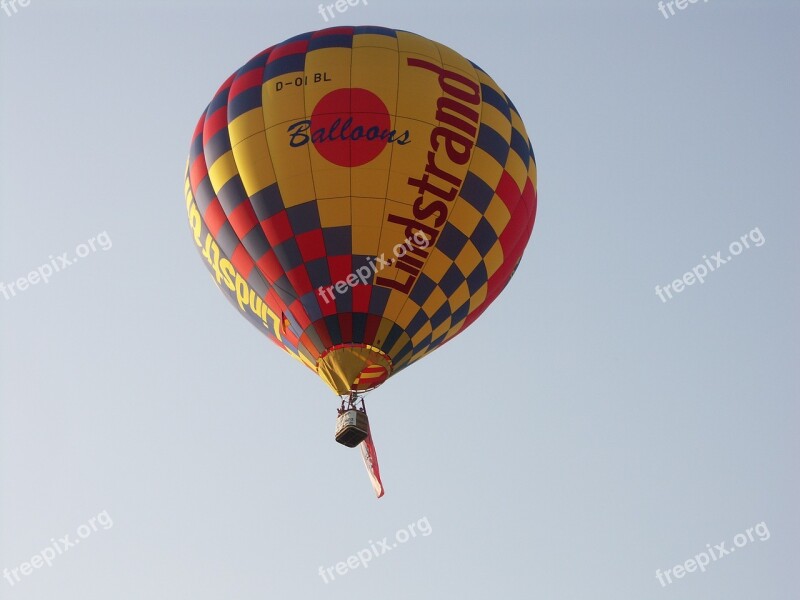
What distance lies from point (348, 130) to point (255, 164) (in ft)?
4.44

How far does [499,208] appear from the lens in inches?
784

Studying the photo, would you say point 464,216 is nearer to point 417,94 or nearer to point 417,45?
point 417,94

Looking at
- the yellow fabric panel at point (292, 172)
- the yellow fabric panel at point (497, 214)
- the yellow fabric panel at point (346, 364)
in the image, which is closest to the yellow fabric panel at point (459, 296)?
the yellow fabric panel at point (497, 214)

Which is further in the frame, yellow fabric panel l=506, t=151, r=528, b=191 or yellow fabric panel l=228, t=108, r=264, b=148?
yellow fabric panel l=506, t=151, r=528, b=191

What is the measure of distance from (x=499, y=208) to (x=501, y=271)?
106 centimetres

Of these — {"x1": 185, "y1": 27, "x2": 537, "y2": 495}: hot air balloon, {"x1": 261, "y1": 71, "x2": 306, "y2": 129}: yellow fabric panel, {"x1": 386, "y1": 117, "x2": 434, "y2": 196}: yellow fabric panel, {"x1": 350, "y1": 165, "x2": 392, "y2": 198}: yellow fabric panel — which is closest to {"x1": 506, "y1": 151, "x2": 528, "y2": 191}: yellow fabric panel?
{"x1": 185, "y1": 27, "x2": 537, "y2": 495}: hot air balloon

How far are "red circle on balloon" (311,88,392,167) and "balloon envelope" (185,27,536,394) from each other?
19mm

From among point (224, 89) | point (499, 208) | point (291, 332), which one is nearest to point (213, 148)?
point (224, 89)

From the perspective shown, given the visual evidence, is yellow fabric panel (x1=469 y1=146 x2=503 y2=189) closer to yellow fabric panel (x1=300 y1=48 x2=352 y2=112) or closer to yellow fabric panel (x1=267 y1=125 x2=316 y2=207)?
yellow fabric panel (x1=300 y1=48 x2=352 y2=112)

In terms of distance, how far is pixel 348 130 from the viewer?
63.0 ft

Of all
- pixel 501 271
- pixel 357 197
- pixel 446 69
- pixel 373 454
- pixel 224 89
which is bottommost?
pixel 373 454

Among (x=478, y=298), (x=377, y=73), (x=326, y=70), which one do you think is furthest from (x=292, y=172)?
(x=478, y=298)

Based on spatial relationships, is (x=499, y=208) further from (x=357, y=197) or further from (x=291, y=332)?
(x=291, y=332)

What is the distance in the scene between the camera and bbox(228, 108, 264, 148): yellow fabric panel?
1962cm
